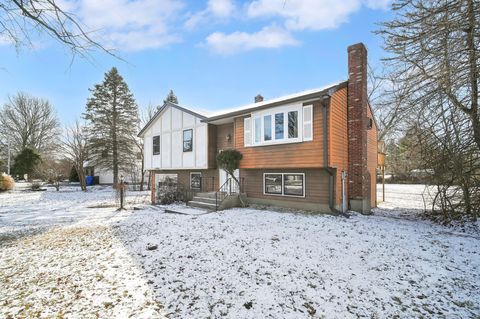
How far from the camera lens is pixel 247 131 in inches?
467

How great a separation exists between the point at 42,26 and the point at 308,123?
867 cm

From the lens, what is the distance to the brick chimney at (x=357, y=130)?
424 inches

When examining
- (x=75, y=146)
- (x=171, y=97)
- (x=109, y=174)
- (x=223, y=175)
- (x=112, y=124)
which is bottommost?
(x=109, y=174)

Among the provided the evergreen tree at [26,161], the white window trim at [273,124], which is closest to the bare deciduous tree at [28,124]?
the evergreen tree at [26,161]

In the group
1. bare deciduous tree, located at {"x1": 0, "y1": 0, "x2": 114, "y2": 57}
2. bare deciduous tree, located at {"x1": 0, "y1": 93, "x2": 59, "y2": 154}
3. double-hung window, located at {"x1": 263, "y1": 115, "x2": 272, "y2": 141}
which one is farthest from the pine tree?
bare deciduous tree, located at {"x1": 0, "y1": 0, "x2": 114, "y2": 57}

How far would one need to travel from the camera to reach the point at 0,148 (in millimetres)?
33844

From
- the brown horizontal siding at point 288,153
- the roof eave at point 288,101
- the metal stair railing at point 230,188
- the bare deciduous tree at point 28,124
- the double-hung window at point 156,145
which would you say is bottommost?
the metal stair railing at point 230,188

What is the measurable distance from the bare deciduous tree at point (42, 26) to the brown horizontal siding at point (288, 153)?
788cm

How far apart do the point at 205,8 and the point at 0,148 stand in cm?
4497

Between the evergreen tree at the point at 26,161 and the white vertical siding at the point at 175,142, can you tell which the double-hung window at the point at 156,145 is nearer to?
the white vertical siding at the point at 175,142

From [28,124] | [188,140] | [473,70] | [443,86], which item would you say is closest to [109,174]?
[28,124]

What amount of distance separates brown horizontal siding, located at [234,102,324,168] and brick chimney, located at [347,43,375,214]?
2.62m

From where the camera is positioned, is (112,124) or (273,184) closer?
(273,184)

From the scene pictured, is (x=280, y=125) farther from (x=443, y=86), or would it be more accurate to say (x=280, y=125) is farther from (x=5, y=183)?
(x=5, y=183)
